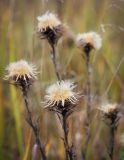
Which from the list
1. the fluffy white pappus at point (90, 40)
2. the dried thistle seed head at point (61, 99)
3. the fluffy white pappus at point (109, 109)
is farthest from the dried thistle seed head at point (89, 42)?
the dried thistle seed head at point (61, 99)

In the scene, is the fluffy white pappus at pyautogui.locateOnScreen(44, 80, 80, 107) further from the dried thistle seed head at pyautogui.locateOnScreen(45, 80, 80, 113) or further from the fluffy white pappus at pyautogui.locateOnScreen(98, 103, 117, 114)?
the fluffy white pappus at pyautogui.locateOnScreen(98, 103, 117, 114)

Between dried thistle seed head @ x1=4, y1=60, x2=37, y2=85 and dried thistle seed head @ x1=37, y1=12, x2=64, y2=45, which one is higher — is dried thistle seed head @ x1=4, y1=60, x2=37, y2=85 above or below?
below

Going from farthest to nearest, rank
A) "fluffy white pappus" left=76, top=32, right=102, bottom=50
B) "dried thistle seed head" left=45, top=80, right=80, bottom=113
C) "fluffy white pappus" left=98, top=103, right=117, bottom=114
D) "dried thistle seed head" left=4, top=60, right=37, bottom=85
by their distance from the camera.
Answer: "fluffy white pappus" left=76, top=32, right=102, bottom=50 < "fluffy white pappus" left=98, top=103, right=117, bottom=114 < "dried thistle seed head" left=4, top=60, right=37, bottom=85 < "dried thistle seed head" left=45, top=80, right=80, bottom=113

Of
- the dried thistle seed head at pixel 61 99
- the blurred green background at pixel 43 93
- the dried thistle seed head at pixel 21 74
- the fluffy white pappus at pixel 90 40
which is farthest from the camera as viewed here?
the blurred green background at pixel 43 93

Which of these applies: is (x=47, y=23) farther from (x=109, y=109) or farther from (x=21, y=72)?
(x=109, y=109)

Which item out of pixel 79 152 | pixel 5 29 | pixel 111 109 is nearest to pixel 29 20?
pixel 5 29

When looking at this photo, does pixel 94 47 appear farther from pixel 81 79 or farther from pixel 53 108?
pixel 81 79

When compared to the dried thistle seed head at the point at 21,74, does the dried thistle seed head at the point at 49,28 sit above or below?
above

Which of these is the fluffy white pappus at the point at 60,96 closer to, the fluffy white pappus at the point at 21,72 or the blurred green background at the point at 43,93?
the fluffy white pappus at the point at 21,72

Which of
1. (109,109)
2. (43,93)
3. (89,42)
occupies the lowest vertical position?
(109,109)

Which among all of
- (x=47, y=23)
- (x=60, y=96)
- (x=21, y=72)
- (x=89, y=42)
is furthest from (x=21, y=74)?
(x=89, y=42)

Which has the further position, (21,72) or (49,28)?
(49,28)

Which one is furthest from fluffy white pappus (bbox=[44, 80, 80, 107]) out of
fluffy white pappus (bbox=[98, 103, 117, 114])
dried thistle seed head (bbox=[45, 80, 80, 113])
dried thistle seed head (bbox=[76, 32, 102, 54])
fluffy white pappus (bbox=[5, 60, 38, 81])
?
dried thistle seed head (bbox=[76, 32, 102, 54])
